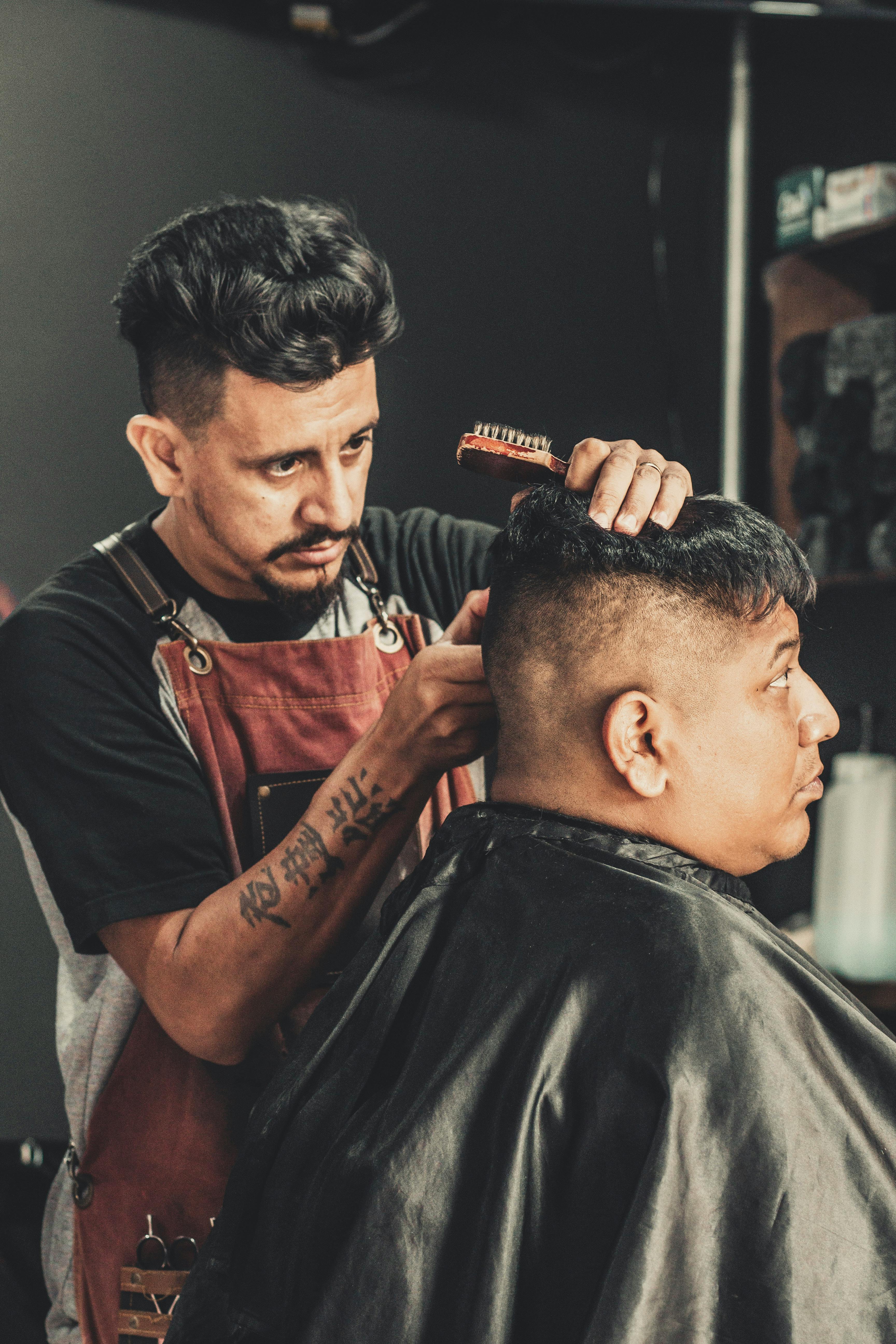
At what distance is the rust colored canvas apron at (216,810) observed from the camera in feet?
5.22

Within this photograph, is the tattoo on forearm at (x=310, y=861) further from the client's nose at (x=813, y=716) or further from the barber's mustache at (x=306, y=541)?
the client's nose at (x=813, y=716)

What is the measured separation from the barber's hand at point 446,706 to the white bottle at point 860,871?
1.67 metres

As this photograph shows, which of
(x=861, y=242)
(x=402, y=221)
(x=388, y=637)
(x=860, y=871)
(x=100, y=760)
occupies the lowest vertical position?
(x=860, y=871)

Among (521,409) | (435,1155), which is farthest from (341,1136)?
(521,409)

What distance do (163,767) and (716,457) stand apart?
2413 millimetres

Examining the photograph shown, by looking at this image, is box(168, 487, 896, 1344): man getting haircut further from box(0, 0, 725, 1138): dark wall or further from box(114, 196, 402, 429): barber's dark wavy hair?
box(0, 0, 725, 1138): dark wall

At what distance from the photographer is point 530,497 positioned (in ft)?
4.60

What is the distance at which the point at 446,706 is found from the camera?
1.41 m

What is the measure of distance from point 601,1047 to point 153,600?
101cm

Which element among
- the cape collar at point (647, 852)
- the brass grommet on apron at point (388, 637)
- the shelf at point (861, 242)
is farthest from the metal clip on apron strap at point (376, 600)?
the shelf at point (861, 242)

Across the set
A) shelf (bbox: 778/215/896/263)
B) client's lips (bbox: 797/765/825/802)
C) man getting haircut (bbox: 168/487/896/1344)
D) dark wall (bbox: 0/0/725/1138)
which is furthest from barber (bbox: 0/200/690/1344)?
shelf (bbox: 778/215/896/263)

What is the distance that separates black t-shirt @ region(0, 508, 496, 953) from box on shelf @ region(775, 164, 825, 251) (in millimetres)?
2090

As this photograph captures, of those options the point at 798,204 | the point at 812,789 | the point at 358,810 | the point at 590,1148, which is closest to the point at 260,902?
the point at 358,810

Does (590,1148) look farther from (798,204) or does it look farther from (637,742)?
(798,204)
